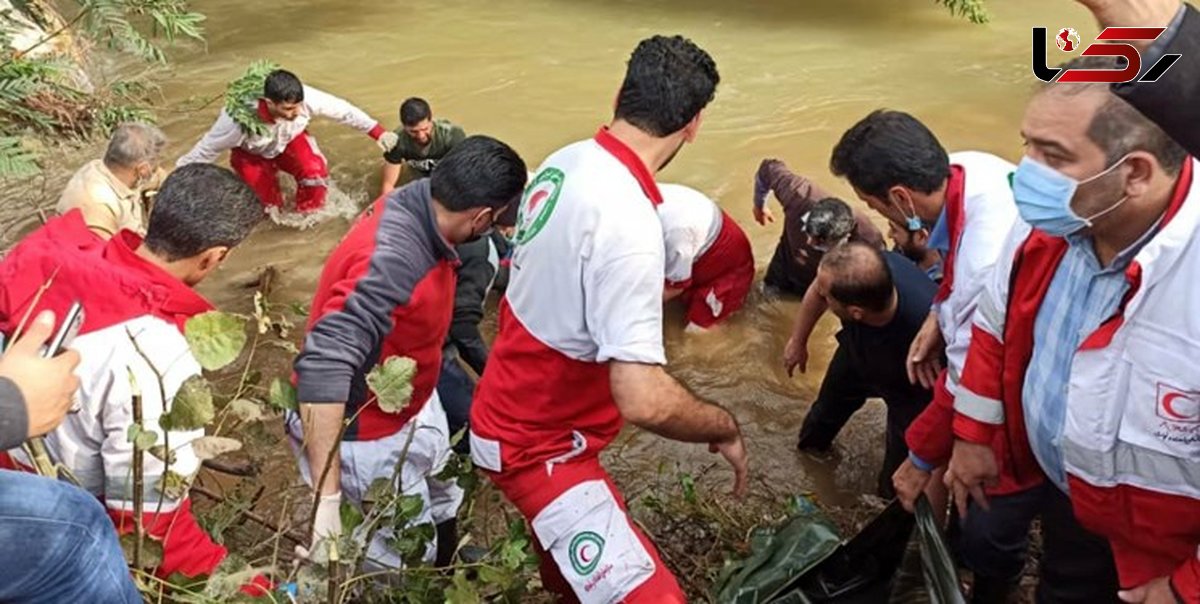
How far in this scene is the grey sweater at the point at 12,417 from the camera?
1.96 m

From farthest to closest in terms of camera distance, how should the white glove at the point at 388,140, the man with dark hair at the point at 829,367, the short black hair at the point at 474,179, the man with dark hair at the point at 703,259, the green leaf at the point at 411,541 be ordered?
the white glove at the point at 388,140 → the man with dark hair at the point at 703,259 → the man with dark hair at the point at 829,367 → the short black hair at the point at 474,179 → the green leaf at the point at 411,541

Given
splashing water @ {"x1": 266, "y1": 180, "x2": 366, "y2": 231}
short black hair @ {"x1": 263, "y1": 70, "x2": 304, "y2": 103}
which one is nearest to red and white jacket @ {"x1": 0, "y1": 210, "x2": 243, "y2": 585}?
short black hair @ {"x1": 263, "y1": 70, "x2": 304, "y2": 103}

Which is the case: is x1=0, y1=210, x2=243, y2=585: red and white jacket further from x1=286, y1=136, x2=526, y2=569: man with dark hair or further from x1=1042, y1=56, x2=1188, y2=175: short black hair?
x1=1042, y1=56, x2=1188, y2=175: short black hair

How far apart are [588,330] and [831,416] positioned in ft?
6.70

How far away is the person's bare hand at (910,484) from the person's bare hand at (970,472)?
7 centimetres

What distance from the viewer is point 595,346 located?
8.59ft

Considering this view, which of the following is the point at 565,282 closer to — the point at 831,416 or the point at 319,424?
the point at 319,424

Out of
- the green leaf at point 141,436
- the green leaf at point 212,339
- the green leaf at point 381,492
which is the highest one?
the green leaf at point 212,339

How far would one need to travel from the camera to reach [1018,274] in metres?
2.43

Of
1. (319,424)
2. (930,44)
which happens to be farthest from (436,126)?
(930,44)

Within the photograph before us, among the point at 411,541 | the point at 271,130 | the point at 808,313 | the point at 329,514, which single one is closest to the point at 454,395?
the point at 329,514

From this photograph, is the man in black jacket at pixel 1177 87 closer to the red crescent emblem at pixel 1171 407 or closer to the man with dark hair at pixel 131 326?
the red crescent emblem at pixel 1171 407

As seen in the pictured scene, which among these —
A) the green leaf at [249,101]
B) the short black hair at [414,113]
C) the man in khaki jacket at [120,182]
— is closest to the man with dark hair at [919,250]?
the man in khaki jacket at [120,182]

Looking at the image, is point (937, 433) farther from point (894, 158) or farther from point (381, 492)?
point (381, 492)
